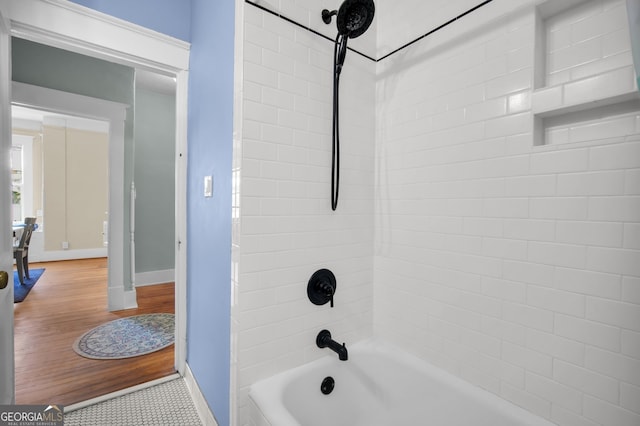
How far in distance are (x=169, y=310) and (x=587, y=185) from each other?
3609 mm

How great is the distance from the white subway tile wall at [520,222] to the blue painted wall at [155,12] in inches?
56.2

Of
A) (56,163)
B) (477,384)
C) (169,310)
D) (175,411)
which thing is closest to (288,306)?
(477,384)

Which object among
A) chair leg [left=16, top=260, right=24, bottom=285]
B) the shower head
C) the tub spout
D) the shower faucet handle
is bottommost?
chair leg [left=16, top=260, right=24, bottom=285]

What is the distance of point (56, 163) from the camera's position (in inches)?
222

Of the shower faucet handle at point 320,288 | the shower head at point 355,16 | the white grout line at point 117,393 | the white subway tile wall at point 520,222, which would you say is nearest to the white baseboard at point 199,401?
the white grout line at point 117,393

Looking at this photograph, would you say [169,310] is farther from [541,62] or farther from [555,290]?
[541,62]

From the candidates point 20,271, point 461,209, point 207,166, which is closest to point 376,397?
point 461,209

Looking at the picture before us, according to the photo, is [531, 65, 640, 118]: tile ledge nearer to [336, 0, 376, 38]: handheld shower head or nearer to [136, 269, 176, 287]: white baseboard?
[336, 0, 376, 38]: handheld shower head

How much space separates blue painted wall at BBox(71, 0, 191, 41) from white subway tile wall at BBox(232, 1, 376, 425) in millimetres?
954

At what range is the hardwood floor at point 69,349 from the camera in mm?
1831

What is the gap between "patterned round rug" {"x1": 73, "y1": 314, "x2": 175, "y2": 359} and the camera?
2.28m

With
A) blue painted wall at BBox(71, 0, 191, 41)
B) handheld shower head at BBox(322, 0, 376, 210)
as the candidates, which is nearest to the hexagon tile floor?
handheld shower head at BBox(322, 0, 376, 210)

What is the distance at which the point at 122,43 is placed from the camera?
1.67 m

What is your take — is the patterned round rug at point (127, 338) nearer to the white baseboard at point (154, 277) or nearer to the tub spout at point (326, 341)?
the white baseboard at point (154, 277)
